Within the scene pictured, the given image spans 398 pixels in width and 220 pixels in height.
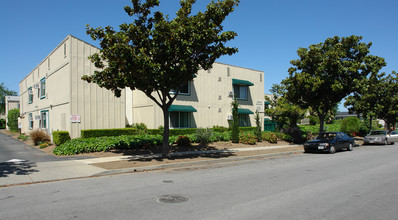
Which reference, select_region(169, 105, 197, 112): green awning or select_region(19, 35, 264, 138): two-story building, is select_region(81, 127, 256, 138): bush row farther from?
select_region(169, 105, 197, 112): green awning

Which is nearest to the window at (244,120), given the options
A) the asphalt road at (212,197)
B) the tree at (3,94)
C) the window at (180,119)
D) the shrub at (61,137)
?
the window at (180,119)

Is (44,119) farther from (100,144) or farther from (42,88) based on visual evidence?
(100,144)

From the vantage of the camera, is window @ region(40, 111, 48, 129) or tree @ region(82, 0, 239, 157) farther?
window @ region(40, 111, 48, 129)

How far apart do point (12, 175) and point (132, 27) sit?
7050 mm

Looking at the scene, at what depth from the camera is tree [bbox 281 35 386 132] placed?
67.8ft

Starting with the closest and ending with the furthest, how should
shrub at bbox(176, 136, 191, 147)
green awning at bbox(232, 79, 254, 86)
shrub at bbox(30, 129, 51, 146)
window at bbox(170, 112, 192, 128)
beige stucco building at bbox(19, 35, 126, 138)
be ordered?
beige stucco building at bbox(19, 35, 126, 138) < shrub at bbox(176, 136, 191, 147) < shrub at bbox(30, 129, 51, 146) < window at bbox(170, 112, 192, 128) < green awning at bbox(232, 79, 254, 86)

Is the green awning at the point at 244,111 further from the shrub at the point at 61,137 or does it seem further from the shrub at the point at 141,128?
the shrub at the point at 61,137

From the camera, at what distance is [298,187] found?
776 centimetres

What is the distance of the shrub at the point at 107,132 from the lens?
1731 centimetres

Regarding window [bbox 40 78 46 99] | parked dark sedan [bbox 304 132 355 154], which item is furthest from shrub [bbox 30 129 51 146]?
parked dark sedan [bbox 304 132 355 154]

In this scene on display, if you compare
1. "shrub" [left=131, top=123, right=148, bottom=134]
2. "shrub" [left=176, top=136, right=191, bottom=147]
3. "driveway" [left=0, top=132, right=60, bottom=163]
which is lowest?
"driveway" [left=0, top=132, right=60, bottom=163]

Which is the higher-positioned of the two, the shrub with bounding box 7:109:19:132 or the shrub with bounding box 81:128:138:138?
the shrub with bounding box 7:109:19:132

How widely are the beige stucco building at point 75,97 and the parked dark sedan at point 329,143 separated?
12715mm

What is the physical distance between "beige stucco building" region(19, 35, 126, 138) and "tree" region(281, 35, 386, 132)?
44.6ft
